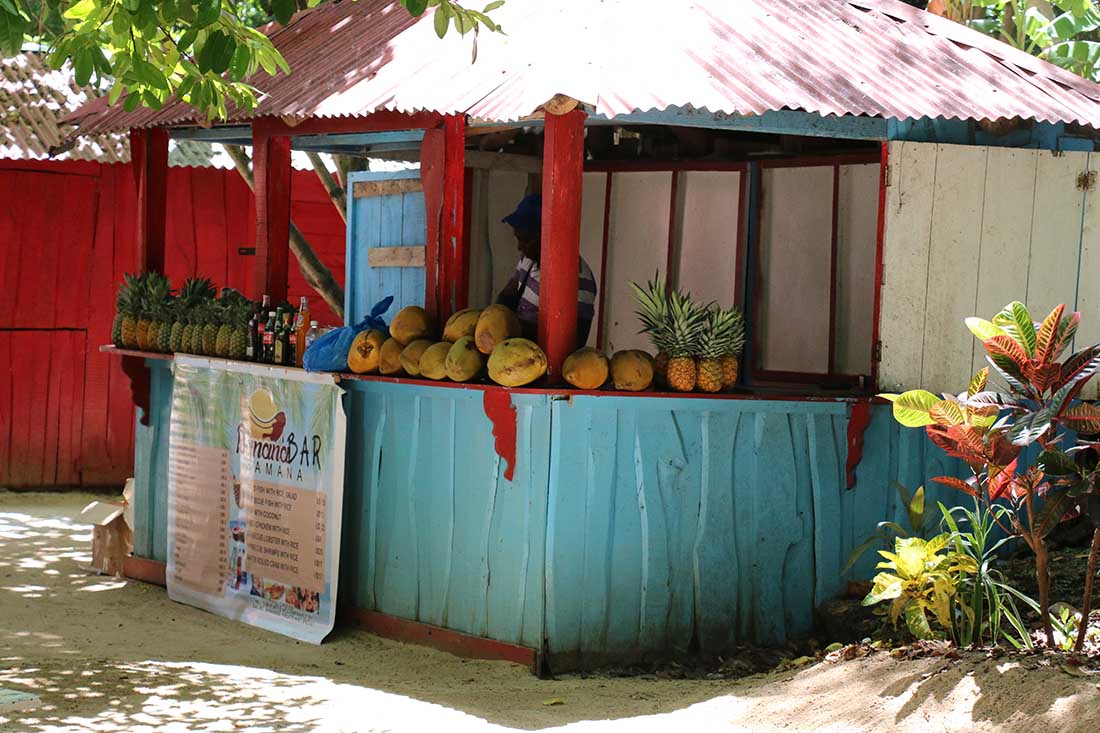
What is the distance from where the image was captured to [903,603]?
6.67 metres

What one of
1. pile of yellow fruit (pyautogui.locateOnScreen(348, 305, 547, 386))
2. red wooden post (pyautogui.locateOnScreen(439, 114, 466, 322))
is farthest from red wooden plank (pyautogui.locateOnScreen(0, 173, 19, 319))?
red wooden post (pyautogui.locateOnScreen(439, 114, 466, 322))

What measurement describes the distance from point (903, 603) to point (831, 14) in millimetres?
3512

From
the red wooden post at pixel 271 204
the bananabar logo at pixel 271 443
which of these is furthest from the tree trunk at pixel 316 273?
the bananabar logo at pixel 271 443

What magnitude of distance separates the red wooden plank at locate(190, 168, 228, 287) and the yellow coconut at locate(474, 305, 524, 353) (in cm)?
792

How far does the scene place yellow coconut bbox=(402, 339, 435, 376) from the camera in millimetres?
7543

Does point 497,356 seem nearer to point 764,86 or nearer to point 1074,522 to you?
point 764,86

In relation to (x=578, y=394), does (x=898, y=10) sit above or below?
above

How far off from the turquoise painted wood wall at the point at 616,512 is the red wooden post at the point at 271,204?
4.44ft

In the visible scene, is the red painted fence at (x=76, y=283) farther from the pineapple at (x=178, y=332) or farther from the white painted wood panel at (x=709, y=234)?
the white painted wood panel at (x=709, y=234)

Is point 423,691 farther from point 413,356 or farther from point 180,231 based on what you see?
point 180,231

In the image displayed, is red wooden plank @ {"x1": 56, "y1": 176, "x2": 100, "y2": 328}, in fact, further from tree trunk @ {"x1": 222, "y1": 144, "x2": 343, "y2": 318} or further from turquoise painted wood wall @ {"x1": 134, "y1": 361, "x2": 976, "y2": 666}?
turquoise painted wood wall @ {"x1": 134, "y1": 361, "x2": 976, "y2": 666}

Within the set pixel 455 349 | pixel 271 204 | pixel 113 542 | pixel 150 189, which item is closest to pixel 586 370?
pixel 455 349

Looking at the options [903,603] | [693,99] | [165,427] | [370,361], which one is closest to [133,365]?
[165,427]

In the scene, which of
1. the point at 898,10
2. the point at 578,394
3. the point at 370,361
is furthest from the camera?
the point at 898,10
